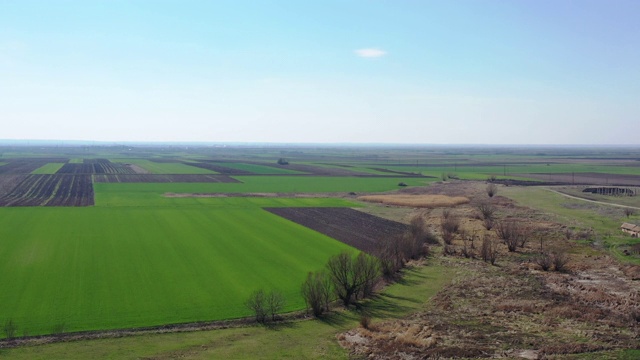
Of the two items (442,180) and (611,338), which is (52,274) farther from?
(442,180)

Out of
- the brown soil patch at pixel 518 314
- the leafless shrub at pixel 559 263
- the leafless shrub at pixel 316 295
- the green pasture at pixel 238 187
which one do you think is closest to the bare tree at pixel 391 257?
the brown soil patch at pixel 518 314

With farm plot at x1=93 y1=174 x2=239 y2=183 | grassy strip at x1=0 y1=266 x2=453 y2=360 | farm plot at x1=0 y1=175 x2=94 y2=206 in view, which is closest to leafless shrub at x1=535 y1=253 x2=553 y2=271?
grassy strip at x1=0 y1=266 x2=453 y2=360

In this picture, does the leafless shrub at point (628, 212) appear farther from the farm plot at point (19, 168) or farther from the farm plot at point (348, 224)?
the farm plot at point (19, 168)

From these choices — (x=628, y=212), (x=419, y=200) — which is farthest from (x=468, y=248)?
(x=419, y=200)

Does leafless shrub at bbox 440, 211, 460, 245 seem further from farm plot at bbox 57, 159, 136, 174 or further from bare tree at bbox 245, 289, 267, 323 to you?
farm plot at bbox 57, 159, 136, 174

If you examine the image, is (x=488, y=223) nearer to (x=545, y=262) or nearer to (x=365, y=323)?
(x=545, y=262)

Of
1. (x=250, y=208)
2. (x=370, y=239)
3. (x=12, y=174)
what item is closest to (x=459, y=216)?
(x=370, y=239)
